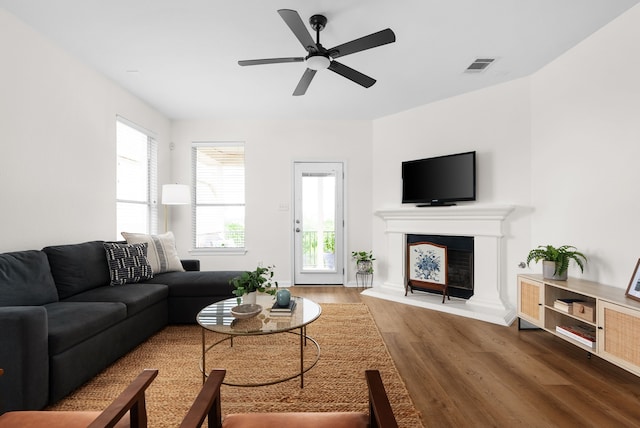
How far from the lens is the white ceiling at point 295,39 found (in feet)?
7.50

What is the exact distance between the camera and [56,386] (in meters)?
1.73

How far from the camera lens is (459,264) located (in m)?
3.89

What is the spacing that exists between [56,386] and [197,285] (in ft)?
4.34

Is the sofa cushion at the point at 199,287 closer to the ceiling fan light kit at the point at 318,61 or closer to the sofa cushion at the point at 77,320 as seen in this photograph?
the sofa cushion at the point at 77,320

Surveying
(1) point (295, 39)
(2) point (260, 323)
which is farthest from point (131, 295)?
(1) point (295, 39)

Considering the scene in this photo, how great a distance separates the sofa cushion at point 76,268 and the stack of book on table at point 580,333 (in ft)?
13.4

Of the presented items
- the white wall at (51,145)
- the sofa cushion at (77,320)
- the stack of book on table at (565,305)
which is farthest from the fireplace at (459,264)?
the white wall at (51,145)

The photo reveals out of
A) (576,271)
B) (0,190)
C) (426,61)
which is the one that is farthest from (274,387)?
(426,61)

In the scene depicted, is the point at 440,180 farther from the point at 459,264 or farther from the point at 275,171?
the point at 275,171

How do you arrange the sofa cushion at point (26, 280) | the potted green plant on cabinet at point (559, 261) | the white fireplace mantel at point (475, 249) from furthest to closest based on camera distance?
the white fireplace mantel at point (475, 249)
the potted green plant on cabinet at point (559, 261)
the sofa cushion at point (26, 280)

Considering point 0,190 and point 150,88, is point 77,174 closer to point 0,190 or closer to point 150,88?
point 0,190

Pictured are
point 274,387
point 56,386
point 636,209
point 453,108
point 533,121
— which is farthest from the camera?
point 453,108

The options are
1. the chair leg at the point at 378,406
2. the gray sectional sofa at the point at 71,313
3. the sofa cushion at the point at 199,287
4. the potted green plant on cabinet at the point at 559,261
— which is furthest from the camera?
the sofa cushion at the point at 199,287

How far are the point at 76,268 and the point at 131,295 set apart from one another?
1.78ft
